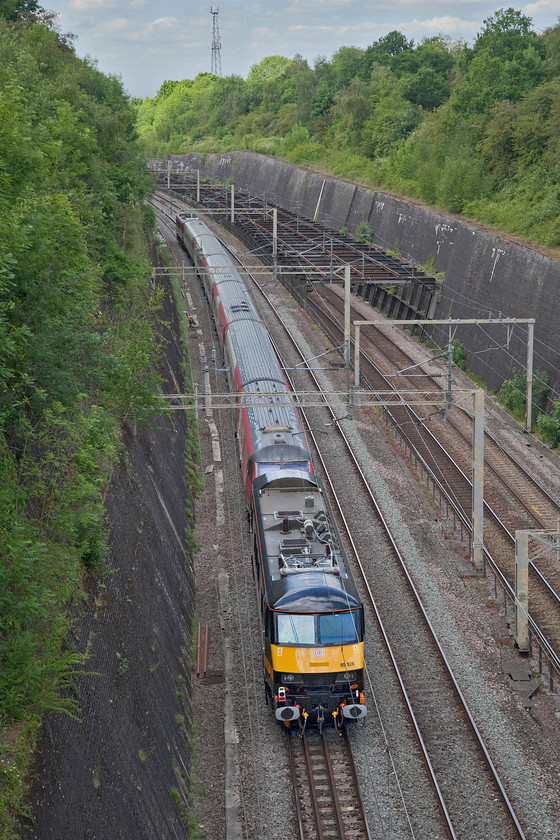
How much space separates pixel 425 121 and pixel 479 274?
32.0 metres

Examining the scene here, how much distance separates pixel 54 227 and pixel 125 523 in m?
5.63

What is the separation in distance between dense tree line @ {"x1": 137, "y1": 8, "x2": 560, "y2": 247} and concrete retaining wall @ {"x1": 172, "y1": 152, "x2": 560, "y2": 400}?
5.61 feet

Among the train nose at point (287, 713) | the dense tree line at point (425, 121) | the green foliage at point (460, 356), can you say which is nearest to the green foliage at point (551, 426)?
the green foliage at point (460, 356)

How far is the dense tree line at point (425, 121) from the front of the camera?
46938 mm

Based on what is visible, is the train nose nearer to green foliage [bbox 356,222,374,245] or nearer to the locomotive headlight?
the locomotive headlight

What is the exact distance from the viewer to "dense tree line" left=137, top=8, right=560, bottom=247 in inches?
1848

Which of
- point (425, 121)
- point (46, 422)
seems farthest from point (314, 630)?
point (425, 121)

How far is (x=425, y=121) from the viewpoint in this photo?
68.3 metres

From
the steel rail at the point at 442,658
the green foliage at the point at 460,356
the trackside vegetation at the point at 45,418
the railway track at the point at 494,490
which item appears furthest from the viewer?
the green foliage at the point at 460,356

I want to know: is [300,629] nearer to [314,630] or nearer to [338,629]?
[314,630]

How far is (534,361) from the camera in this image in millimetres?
34562

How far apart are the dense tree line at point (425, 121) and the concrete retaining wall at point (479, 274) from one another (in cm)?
171

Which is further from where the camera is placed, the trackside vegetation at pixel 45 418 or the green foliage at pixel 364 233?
the green foliage at pixel 364 233

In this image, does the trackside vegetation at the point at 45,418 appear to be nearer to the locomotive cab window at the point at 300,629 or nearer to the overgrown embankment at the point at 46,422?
the overgrown embankment at the point at 46,422
